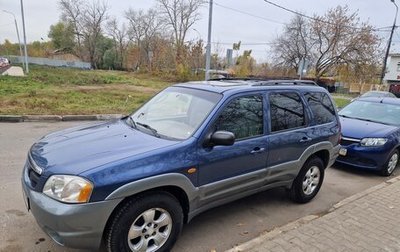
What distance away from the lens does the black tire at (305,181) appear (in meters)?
4.43

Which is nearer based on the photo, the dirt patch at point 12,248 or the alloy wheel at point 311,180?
the dirt patch at point 12,248

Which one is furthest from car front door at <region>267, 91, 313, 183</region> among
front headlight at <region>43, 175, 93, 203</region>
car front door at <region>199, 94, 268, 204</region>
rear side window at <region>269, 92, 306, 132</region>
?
front headlight at <region>43, 175, 93, 203</region>

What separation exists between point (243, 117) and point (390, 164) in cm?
441

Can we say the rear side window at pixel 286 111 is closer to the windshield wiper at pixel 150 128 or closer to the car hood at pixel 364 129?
the windshield wiper at pixel 150 128

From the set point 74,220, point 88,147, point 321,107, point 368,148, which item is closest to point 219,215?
point 88,147

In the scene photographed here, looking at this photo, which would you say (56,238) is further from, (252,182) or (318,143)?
(318,143)

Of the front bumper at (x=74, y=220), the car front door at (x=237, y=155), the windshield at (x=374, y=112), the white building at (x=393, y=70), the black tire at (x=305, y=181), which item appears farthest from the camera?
the white building at (x=393, y=70)

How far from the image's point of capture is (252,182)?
375 centimetres

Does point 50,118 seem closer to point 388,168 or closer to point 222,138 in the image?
point 222,138

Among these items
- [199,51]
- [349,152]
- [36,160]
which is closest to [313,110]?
[349,152]

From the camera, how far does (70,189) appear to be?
2514 millimetres

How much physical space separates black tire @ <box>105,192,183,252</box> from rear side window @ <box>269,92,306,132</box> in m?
1.65

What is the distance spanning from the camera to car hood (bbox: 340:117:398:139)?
20.4 ft

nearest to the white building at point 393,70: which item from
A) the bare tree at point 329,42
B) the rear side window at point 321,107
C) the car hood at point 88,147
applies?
the bare tree at point 329,42
